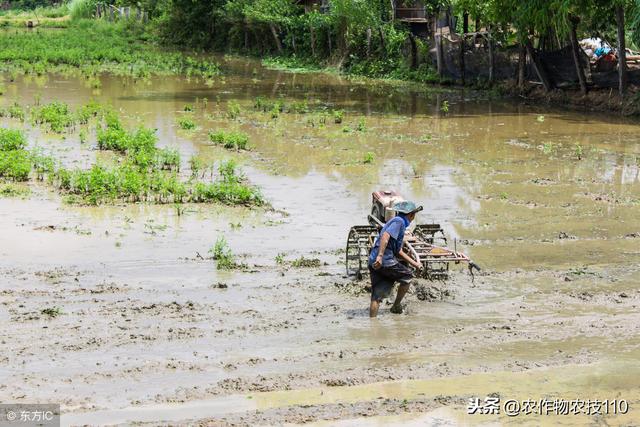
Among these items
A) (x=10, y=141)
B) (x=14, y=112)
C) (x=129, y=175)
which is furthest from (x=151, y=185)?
(x=14, y=112)

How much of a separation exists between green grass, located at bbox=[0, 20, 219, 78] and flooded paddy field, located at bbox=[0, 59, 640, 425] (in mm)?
16382

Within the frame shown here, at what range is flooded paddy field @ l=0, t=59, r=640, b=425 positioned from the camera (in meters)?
7.30

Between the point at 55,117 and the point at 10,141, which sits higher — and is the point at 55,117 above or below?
above

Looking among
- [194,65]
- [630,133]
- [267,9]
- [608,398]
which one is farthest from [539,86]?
[608,398]

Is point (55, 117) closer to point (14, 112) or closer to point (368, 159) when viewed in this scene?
point (14, 112)

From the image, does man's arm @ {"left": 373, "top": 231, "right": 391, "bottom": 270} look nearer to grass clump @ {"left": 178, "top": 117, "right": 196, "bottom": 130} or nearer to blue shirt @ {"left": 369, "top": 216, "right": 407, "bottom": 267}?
blue shirt @ {"left": 369, "top": 216, "right": 407, "bottom": 267}

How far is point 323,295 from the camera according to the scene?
10023mm

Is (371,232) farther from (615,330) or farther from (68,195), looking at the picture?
(68,195)

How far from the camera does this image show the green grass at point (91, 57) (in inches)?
1399

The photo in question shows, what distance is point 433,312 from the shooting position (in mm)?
9469

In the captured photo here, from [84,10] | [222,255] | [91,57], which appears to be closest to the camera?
[222,255]

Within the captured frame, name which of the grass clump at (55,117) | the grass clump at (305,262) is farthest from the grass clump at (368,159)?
the grass clump at (55,117)

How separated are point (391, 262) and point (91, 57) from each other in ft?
107

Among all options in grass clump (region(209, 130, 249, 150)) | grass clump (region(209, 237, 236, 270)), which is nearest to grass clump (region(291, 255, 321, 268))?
grass clump (region(209, 237, 236, 270))
